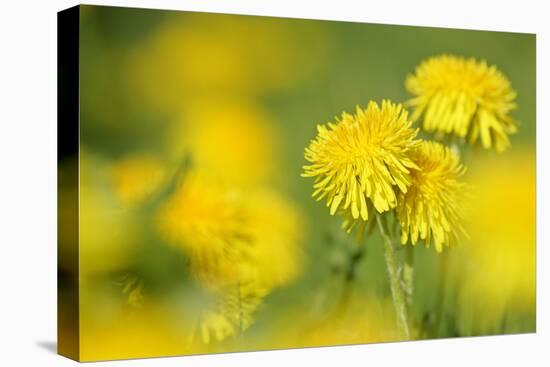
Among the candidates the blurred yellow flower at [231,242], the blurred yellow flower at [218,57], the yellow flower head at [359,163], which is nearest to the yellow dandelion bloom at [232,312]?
the blurred yellow flower at [231,242]

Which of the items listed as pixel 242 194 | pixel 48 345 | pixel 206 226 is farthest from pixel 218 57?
pixel 48 345

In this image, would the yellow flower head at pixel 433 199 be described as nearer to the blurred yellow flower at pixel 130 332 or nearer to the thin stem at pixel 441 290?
the thin stem at pixel 441 290

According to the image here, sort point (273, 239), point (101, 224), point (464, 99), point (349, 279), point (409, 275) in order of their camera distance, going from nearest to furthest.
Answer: point (101, 224)
point (273, 239)
point (349, 279)
point (409, 275)
point (464, 99)

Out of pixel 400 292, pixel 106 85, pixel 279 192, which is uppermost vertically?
pixel 106 85

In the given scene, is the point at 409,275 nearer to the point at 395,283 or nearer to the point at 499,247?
the point at 395,283

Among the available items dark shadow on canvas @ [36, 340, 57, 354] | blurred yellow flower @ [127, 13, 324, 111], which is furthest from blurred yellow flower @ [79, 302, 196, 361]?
blurred yellow flower @ [127, 13, 324, 111]

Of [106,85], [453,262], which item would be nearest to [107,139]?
[106,85]

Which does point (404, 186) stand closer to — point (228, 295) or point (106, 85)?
point (228, 295)

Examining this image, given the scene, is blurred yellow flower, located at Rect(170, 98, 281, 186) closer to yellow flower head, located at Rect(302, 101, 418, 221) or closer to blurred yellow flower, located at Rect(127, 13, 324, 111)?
blurred yellow flower, located at Rect(127, 13, 324, 111)
